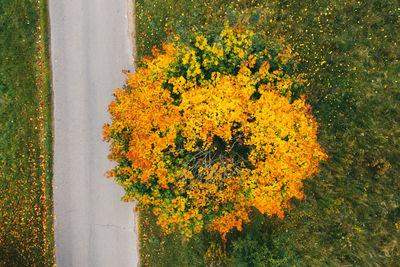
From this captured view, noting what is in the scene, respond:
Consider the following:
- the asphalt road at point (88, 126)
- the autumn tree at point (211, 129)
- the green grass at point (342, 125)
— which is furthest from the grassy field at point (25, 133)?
the green grass at point (342, 125)

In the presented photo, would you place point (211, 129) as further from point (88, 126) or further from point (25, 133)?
point (25, 133)

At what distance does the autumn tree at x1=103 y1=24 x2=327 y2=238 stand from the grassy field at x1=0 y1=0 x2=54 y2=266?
6.35 meters

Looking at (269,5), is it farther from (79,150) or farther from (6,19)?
(6,19)

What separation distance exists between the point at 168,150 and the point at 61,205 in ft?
25.4

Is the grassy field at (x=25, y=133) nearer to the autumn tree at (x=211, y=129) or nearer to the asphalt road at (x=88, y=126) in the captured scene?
the asphalt road at (x=88, y=126)

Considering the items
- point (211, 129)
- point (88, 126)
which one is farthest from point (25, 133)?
point (211, 129)

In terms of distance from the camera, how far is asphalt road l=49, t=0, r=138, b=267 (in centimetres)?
1216

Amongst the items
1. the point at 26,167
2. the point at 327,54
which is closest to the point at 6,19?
the point at 26,167

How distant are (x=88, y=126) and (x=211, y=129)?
295 inches

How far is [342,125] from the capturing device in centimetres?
1125

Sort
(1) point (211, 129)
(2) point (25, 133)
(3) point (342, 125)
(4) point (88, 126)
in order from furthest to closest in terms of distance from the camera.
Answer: (2) point (25, 133)
(4) point (88, 126)
(3) point (342, 125)
(1) point (211, 129)

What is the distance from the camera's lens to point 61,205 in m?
12.6

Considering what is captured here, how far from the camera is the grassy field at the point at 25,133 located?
40.9 feet

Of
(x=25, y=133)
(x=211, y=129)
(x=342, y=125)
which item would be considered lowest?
(x=211, y=129)
